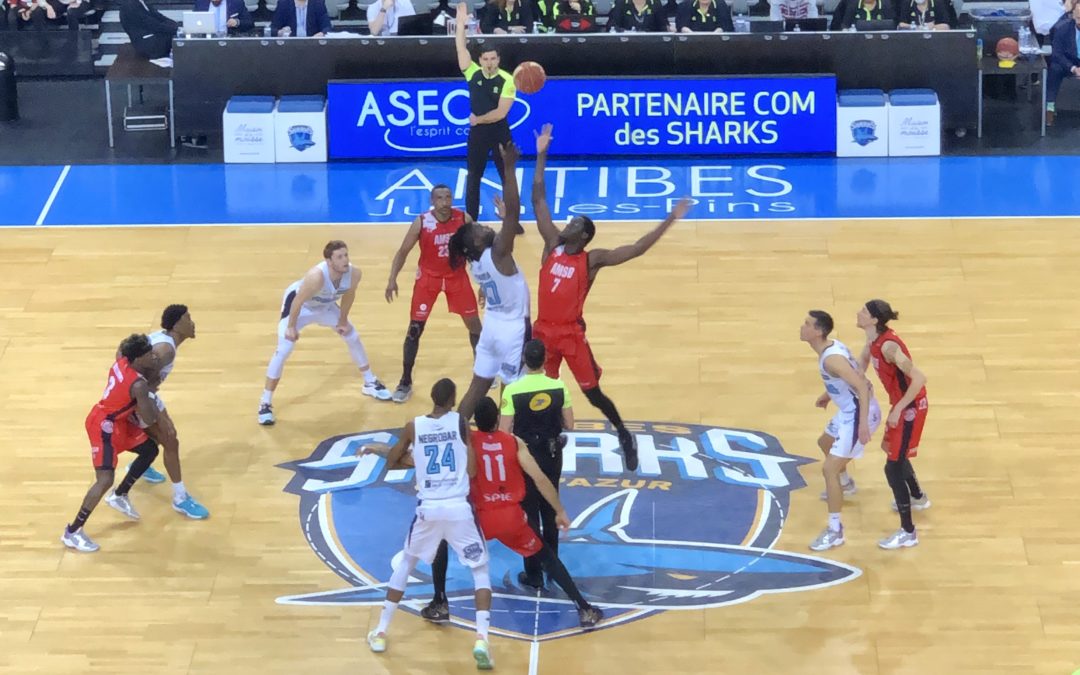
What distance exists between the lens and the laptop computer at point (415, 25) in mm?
19609

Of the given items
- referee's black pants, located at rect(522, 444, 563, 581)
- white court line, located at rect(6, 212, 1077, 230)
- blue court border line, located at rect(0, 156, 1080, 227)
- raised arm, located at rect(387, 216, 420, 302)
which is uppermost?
raised arm, located at rect(387, 216, 420, 302)

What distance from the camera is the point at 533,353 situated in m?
9.97

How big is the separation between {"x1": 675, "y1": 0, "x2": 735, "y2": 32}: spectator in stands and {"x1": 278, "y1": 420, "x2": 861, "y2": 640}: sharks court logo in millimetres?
8492

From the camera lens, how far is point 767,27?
797 inches

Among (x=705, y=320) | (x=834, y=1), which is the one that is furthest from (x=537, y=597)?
(x=834, y=1)

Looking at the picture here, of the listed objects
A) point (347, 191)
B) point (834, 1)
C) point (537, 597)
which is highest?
point (834, 1)

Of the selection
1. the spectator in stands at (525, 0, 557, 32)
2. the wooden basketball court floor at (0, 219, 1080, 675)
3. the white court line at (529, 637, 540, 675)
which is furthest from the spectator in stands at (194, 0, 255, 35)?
the white court line at (529, 637, 540, 675)

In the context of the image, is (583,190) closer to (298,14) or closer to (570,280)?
(298,14)

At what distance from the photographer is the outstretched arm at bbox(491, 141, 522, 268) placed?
35.7ft

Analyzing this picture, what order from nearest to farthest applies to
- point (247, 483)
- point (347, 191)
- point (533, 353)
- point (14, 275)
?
point (533, 353) → point (247, 483) → point (14, 275) → point (347, 191)

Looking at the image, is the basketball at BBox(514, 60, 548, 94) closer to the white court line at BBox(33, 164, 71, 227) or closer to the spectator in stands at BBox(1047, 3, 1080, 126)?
the white court line at BBox(33, 164, 71, 227)

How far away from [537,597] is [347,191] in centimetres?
870

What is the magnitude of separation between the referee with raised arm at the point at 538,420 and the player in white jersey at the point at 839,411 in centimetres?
170

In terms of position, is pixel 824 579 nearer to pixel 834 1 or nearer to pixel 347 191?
pixel 347 191
